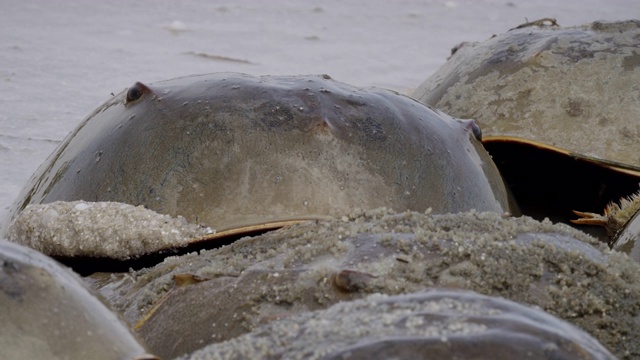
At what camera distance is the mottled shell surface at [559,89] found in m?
3.01

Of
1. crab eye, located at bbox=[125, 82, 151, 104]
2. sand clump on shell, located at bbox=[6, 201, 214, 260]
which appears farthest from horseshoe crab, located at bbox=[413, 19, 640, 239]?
sand clump on shell, located at bbox=[6, 201, 214, 260]

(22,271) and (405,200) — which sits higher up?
(22,271)

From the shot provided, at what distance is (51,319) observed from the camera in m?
1.14

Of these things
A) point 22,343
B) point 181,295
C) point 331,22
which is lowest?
point 331,22

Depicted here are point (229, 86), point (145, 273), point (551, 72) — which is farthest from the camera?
point (551, 72)

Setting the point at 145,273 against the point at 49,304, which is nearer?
the point at 49,304

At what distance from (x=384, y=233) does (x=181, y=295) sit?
33 cm

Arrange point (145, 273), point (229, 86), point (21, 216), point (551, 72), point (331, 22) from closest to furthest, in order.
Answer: point (145, 273), point (21, 216), point (229, 86), point (551, 72), point (331, 22)

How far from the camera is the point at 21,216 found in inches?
80.8

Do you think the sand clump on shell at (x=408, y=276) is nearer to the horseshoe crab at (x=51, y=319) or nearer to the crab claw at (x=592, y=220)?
the horseshoe crab at (x=51, y=319)

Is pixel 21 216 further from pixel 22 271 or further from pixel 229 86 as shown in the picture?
pixel 22 271

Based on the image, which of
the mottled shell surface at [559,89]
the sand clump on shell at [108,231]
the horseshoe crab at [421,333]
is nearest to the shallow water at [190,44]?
the sand clump on shell at [108,231]

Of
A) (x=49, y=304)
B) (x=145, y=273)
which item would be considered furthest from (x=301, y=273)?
(x=145, y=273)

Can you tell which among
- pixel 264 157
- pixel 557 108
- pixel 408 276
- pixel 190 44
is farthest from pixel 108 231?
pixel 190 44
